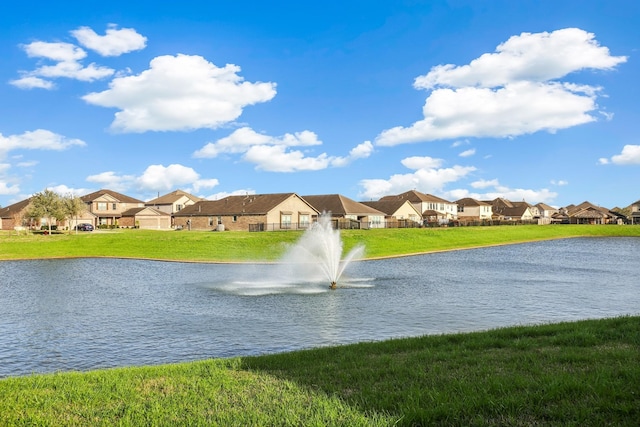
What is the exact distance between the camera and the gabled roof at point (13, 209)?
100200 mm

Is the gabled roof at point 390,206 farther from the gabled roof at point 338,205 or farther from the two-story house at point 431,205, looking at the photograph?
the two-story house at point 431,205

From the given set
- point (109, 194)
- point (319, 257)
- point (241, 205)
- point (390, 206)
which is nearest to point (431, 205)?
point (390, 206)

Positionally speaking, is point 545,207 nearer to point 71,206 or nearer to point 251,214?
point 251,214

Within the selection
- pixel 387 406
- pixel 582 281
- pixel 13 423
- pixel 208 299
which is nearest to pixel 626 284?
pixel 582 281

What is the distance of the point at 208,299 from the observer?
25.5 m

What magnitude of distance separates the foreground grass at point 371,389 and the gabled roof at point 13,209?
102755 mm

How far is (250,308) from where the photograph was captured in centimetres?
2244

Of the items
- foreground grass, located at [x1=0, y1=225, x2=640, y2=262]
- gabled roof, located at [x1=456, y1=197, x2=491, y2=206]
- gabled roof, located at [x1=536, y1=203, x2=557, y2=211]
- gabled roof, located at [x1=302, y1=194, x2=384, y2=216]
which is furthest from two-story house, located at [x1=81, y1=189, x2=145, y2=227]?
gabled roof, located at [x1=536, y1=203, x2=557, y2=211]

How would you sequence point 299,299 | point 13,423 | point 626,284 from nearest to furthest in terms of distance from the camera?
point 13,423, point 299,299, point 626,284

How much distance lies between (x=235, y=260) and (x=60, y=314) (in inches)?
1172

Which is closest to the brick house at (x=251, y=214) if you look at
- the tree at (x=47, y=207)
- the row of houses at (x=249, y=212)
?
the row of houses at (x=249, y=212)

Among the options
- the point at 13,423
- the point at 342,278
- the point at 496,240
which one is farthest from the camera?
the point at 496,240

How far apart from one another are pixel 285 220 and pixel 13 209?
58.1 meters

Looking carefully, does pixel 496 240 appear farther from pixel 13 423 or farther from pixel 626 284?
pixel 13 423
